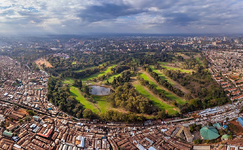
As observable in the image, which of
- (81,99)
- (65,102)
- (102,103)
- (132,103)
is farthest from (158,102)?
(65,102)

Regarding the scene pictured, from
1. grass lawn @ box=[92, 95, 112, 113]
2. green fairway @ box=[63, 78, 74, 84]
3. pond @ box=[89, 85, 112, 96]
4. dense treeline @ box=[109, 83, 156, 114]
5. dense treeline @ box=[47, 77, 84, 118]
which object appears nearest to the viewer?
dense treeline @ box=[47, 77, 84, 118]

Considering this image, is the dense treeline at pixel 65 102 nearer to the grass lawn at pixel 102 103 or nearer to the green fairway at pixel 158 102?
the grass lawn at pixel 102 103

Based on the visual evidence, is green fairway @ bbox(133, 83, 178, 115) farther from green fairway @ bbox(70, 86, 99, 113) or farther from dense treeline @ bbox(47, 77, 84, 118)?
dense treeline @ bbox(47, 77, 84, 118)

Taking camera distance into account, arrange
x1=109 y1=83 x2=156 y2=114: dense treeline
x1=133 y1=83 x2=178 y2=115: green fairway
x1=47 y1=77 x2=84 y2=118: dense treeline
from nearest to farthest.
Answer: x1=47 y1=77 x2=84 y2=118: dense treeline, x1=109 y1=83 x2=156 y2=114: dense treeline, x1=133 y1=83 x2=178 y2=115: green fairway

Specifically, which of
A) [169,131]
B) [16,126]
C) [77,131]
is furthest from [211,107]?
[16,126]

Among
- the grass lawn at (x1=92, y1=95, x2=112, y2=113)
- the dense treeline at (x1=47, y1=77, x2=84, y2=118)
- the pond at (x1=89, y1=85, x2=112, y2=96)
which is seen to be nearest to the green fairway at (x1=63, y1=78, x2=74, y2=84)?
the dense treeline at (x1=47, y1=77, x2=84, y2=118)

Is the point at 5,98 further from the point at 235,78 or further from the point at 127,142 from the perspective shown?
the point at 235,78

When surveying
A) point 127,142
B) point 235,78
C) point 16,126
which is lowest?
point 127,142

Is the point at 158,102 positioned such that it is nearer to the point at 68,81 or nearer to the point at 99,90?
the point at 99,90
